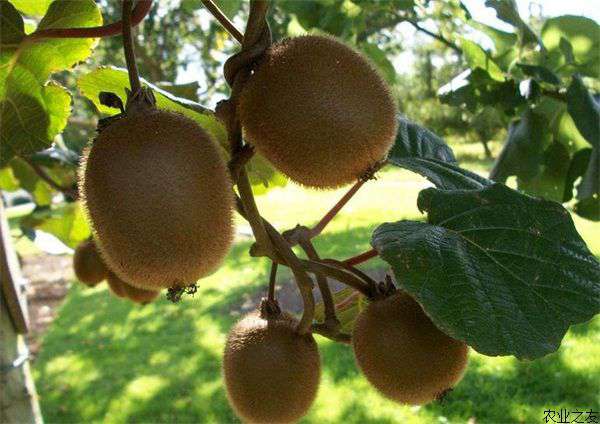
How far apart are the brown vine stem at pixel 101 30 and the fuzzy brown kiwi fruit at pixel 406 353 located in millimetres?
456

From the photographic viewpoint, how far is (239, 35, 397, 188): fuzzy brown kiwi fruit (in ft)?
2.15

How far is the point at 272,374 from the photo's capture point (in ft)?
2.80

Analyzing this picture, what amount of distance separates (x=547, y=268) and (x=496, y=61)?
1122 millimetres

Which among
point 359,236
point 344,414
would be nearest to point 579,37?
point 344,414

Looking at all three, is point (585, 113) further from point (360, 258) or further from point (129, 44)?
point (129, 44)

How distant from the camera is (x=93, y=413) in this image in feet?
10.9

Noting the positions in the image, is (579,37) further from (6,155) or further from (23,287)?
(23,287)

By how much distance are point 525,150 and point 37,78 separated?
3.77ft

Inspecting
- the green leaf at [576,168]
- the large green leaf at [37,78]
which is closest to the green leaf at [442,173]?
the large green leaf at [37,78]

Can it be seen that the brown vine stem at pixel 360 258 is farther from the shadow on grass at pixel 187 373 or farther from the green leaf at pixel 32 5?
the shadow on grass at pixel 187 373

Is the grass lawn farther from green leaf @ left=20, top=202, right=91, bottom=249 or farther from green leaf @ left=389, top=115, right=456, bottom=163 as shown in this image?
green leaf @ left=389, top=115, right=456, bottom=163

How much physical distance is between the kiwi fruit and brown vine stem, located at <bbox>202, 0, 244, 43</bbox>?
1081 mm

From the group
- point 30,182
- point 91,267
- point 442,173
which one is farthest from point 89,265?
point 442,173

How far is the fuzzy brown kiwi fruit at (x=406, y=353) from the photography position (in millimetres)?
741
